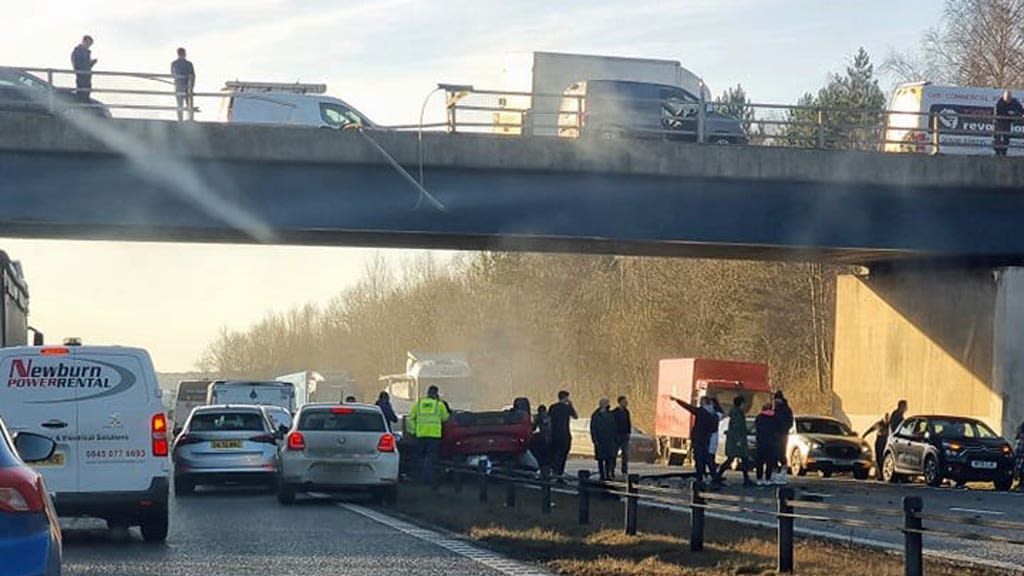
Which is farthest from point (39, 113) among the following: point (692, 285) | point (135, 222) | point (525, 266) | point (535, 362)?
point (525, 266)

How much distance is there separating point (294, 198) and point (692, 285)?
146ft

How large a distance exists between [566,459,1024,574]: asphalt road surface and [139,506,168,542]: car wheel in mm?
5116

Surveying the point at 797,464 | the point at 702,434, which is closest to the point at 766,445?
the point at 702,434

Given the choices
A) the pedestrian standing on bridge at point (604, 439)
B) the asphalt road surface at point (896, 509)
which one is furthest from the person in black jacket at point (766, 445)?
the pedestrian standing on bridge at point (604, 439)

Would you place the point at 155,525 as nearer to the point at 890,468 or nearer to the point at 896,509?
the point at 896,509

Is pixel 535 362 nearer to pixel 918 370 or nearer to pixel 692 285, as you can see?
pixel 692 285

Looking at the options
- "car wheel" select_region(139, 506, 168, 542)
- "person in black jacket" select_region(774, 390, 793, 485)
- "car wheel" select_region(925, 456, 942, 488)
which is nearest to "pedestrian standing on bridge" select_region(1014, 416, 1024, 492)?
"car wheel" select_region(925, 456, 942, 488)

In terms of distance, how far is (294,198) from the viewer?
35.1 metres

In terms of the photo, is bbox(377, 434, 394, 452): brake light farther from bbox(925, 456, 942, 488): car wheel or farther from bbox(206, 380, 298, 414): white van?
bbox(206, 380, 298, 414): white van

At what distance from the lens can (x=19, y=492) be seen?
31.8 ft

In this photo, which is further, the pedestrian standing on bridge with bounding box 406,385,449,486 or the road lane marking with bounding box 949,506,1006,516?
the pedestrian standing on bridge with bounding box 406,385,449,486

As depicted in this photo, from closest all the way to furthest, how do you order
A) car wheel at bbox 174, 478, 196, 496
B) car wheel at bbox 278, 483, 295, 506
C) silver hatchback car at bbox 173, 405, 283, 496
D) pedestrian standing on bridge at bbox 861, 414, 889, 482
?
car wheel at bbox 278, 483, 295, 506 < silver hatchback car at bbox 173, 405, 283, 496 < car wheel at bbox 174, 478, 196, 496 < pedestrian standing on bridge at bbox 861, 414, 889, 482

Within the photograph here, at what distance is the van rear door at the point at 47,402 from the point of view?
1838 cm

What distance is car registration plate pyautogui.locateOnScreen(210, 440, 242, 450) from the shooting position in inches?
1180
